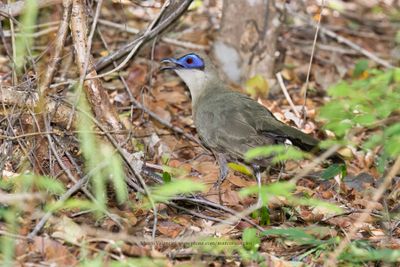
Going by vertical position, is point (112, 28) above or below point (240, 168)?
above

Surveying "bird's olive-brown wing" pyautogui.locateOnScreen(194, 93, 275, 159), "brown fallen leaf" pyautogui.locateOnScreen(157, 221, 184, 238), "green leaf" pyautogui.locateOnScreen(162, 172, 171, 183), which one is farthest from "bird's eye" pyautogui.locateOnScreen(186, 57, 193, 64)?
"brown fallen leaf" pyautogui.locateOnScreen(157, 221, 184, 238)

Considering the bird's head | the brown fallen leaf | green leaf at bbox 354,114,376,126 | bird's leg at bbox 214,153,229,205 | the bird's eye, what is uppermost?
green leaf at bbox 354,114,376,126

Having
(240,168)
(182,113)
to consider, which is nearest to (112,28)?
(182,113)

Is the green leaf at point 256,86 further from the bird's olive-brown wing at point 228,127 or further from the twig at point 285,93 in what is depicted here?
the bird's olive-brown wing at point 228,127

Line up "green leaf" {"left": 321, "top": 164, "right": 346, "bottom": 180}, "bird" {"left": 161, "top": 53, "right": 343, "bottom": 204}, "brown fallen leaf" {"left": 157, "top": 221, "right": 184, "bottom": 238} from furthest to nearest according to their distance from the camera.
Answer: "bird" {"left": 161, "top": 53, "right": 343, "bottom": 204} < "green leaf" {"left": 321, "top": 164, "right": 346, "bottom": 180} < "brown fallen leaf" {"left": 157, "top": 221, "right": 184, "bottom": 238}

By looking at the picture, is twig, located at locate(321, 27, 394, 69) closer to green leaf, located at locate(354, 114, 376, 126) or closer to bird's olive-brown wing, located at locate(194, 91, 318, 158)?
bird's olive-brown wing, located at locate(194, 91, 318, 158)

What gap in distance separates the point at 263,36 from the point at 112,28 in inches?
77.9

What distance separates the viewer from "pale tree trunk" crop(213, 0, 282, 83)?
7.65 m

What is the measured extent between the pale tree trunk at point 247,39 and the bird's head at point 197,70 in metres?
0.97

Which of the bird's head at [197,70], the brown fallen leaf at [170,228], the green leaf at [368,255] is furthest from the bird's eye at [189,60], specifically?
the green leaf at [368,255]

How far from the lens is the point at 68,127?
206 inches

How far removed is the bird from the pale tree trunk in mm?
1058

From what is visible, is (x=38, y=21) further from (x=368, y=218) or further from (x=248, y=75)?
(x=368, y=218)

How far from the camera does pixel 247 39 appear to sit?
773 cm
